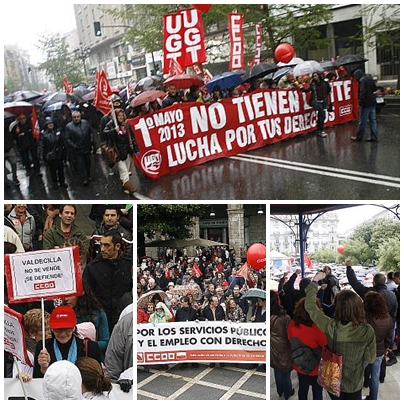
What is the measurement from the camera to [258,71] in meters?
Result: 4.59

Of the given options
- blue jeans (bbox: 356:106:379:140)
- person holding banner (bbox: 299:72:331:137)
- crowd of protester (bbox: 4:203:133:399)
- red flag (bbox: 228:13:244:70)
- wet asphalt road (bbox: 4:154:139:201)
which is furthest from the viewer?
person holding banner (bbox: 299:72:331:137)

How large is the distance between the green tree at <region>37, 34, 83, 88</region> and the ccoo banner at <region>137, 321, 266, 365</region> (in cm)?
228

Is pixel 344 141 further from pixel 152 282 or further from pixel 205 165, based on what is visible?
pixel 152 282

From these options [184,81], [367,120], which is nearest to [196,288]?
[184,81]

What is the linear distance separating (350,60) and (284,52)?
71 cm

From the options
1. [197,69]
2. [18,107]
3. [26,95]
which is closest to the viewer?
[18,107]

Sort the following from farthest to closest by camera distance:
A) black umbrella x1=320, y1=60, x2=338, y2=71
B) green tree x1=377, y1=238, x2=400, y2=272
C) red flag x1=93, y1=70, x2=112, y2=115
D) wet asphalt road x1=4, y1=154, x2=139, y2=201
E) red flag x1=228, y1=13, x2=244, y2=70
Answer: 1. black umbrella x1=320, y1=60, x2=338, y2=71
2. red flag x1=93, y1=70, x2=112, y2=115
3. red flag x1=228, y1=13, x2=244, y2=70
4. wet asphalt road x1=4, y1=154, x2=139, y2=201
5. green tree x1=377, y1=238, x2=400, y2=272

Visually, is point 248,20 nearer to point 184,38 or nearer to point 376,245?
point 184,38

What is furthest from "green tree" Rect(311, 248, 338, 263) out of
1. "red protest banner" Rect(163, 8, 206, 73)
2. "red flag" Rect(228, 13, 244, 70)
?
"red protest banner" Rect(163, 8, 206, 73)

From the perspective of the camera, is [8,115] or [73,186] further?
[73,186]

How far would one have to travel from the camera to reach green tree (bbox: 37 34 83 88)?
4.19 m

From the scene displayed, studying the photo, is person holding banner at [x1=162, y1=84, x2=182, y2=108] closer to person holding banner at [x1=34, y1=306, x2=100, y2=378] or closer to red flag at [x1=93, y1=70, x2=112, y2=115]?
red flag at [x1=93, y1=70, x2=112, y2=115]

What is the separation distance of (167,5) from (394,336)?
3302 millimetres

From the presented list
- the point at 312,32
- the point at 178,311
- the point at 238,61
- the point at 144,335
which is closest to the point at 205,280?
the point at 178,311
